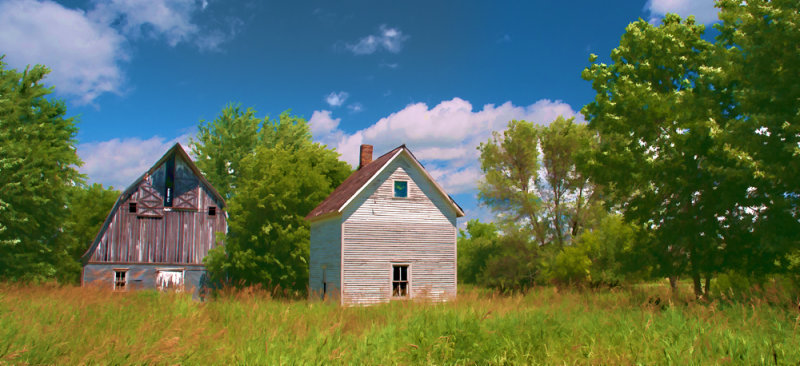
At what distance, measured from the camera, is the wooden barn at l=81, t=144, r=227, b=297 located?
29.4 m

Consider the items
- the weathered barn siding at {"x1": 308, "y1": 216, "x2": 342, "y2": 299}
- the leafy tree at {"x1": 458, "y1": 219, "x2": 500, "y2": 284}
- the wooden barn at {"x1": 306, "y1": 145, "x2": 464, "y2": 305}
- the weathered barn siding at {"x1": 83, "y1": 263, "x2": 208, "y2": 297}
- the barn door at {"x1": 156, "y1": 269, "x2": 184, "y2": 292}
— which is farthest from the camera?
the leafy tree at {"x1": 458, "y1": 219, "x2": 500, "y2": 284}

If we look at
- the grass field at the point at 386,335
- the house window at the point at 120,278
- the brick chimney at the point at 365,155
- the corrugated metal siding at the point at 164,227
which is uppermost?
the brick chimney at the point at 365,155

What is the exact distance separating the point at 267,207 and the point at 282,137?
1967 cm

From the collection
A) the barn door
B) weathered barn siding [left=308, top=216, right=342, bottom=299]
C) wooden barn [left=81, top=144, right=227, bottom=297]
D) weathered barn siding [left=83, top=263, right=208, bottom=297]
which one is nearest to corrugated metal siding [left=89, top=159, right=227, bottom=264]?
wooden barn [left=81, top=144, right=227, bottom=297]

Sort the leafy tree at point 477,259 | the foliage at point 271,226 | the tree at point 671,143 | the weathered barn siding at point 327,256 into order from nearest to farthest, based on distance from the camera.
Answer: the tree at point 671,143
the weathered barn siding at point 327,256
the foliage at point 271,226
the leafy tree at point 477,259

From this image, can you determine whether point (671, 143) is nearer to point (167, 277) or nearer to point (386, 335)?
point (386, 335)

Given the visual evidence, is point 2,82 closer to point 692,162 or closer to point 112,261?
point 112,261

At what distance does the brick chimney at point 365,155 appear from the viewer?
30177mm

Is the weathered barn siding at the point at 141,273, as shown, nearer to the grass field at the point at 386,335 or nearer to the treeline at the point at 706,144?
the grass field at the point at 386,335

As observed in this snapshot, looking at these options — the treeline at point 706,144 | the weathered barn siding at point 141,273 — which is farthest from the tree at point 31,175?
the treeline at point 706,144

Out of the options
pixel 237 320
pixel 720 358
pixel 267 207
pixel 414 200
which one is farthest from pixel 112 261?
pixel 720 358

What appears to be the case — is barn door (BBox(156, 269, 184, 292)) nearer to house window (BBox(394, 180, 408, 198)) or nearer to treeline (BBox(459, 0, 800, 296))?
house window (BBox(394, 180, 408, 198))

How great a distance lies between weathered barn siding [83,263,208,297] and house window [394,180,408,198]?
12.9m

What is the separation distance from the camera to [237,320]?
35.1ft
